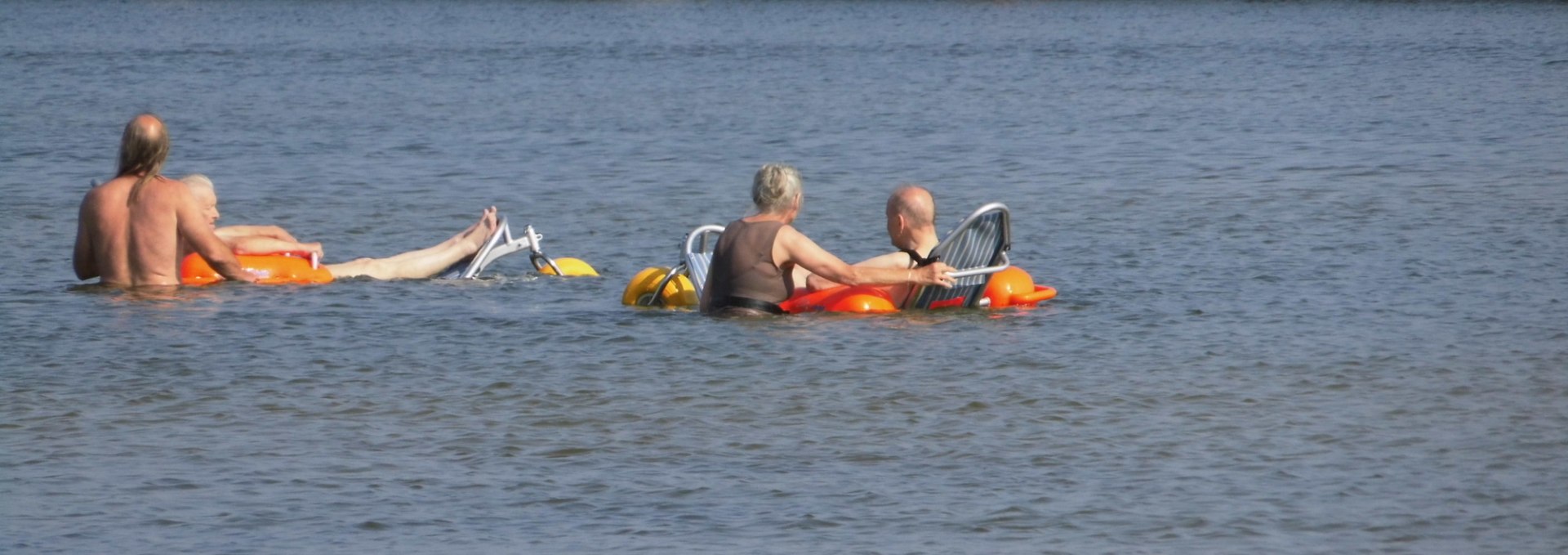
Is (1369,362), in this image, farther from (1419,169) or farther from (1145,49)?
(1145,49)

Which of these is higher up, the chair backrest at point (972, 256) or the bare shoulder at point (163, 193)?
the bare shoulder at point (163, 193)

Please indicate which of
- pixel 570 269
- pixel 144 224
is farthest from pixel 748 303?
pixel 144 224

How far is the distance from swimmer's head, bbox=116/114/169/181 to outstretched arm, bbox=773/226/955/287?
3576mm

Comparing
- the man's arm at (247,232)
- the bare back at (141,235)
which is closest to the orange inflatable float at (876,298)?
the bare back at (141,235)

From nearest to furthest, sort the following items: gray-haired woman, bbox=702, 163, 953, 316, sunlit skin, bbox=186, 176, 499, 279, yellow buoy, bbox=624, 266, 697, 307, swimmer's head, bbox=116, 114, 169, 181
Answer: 1. gray-haired woman, bbox=702, 163, 953, 316
2. swimmer's head, bbox=116, 114, 169, 181
3. yellow buoy, bbox=624, 266, 697, 307
4. sunlit skin, bbox=186, 176, 499, 279

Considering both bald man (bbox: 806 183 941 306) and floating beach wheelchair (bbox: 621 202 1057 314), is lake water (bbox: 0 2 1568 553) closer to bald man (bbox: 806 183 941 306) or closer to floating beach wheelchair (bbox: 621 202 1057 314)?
floating beach wheelchair (bbox: 621 202 1057 314)

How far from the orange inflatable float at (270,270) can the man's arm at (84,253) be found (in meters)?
0.52

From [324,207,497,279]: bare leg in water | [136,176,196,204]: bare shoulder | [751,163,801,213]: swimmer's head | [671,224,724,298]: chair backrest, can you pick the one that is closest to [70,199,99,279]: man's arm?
[136,176,196,204]: bare shoulder

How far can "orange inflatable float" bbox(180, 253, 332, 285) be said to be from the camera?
41.6 ft

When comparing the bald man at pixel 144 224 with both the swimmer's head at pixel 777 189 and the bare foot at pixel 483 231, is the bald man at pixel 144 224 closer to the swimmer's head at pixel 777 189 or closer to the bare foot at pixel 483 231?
the bare foot at pixel 483 231

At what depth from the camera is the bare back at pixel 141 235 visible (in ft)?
38.9

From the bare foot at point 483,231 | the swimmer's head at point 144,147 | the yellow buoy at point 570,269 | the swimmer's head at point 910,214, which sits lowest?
the yellow buoy at point 570,269

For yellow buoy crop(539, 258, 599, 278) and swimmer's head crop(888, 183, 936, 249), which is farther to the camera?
yellow buoy crop(539, 258, 599, 278)

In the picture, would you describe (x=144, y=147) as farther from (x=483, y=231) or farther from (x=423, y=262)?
(x=483, y=231)
